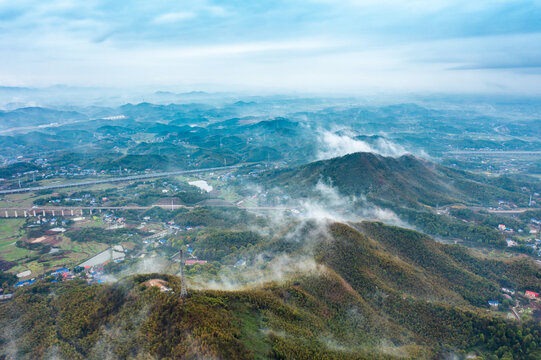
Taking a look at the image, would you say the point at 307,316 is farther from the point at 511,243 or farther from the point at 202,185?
the point at 202,185

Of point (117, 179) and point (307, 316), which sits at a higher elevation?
point (117, 179)

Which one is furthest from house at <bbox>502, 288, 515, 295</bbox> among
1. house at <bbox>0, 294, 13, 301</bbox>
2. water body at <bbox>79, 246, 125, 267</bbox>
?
house at <bbox>0, 294, 13, 301</bbox>

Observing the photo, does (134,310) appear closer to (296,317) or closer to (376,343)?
(296,317)

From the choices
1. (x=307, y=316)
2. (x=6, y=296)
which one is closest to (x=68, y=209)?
(x=6, y=296)

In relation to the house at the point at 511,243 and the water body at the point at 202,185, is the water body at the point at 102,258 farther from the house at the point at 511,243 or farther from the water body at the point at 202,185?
the house at the point at 511,243

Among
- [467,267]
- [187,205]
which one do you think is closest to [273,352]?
[467,267]

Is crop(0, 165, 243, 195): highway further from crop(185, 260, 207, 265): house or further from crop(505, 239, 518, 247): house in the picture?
crop(505, 239, 518, 247): house
